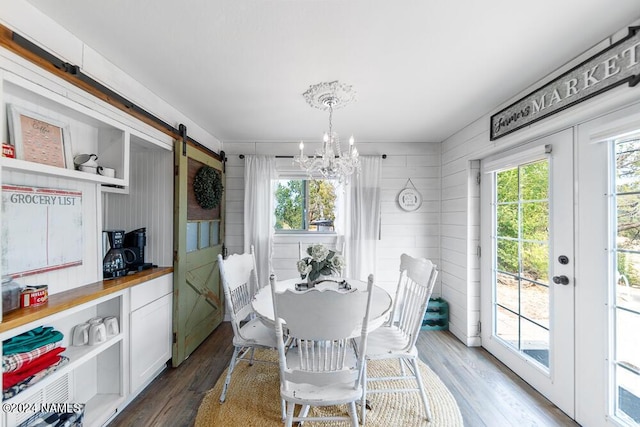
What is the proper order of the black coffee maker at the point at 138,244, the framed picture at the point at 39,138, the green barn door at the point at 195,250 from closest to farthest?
1. the framed picture at the point at 39,138
2. the black coffee maker at the point at 138,244
3. the green barn door at the point at 195,250

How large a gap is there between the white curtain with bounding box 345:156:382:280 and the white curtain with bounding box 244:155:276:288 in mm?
1028

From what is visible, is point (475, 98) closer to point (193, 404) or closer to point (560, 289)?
point (560, 289)

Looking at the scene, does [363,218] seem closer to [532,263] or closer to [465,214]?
[465,214]

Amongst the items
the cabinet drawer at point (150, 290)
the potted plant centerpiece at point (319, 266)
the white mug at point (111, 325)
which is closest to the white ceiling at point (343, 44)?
the potted plant centerpiece at point (319, 266)

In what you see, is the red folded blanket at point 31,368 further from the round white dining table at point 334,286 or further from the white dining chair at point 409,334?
the white dining chair at point 409,334

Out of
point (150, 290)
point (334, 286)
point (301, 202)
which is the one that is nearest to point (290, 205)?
point (301, 202)

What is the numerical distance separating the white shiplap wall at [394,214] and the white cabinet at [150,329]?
135 centimetres

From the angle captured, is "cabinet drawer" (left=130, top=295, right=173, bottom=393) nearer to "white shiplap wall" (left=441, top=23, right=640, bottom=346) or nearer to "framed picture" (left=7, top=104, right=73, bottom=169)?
"framed picture" (left=7, top=104, right=73, bottom=169)

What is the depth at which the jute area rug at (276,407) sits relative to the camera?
72.9 inches

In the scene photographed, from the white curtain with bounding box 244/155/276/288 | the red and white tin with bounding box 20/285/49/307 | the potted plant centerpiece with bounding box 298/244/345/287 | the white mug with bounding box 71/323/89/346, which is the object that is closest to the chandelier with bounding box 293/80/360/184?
the potted plant centerpiece with bounding box 298/244/345/287

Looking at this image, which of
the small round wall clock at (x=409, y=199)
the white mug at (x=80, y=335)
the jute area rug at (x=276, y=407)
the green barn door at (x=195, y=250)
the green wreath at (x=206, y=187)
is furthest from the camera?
the small round wall clock at (x=409, y=199)

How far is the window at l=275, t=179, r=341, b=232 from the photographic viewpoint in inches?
149

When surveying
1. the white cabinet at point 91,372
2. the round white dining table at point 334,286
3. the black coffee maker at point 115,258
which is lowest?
the white cabinet at point 91,372

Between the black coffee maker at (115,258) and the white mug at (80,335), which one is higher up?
the black coffee maker at (115,258)
